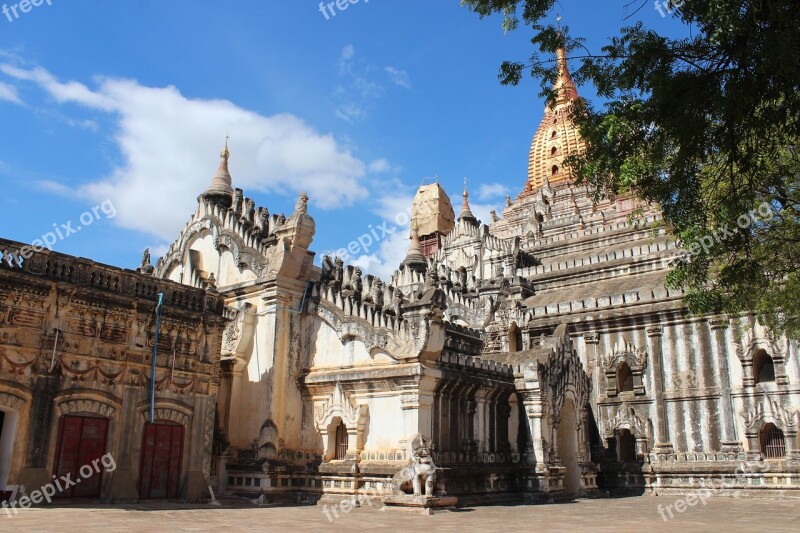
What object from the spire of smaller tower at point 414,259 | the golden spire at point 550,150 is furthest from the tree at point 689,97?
the golden spire at point 550,150

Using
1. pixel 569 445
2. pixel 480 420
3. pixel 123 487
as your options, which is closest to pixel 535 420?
pixel 480 420

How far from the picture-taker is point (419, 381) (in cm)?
2205

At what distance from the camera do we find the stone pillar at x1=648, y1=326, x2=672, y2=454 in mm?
32906

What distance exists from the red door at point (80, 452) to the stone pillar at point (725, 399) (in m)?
24.3

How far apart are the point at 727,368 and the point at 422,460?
58.5 ft

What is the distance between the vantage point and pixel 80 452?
19.2 meters

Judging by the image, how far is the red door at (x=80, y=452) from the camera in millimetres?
18938

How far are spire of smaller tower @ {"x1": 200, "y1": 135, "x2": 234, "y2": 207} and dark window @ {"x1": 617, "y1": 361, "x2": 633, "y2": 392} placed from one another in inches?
780

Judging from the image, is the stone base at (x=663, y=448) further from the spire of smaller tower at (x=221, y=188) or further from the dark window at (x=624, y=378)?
the spire of smaller tower at (x=221, y=188)

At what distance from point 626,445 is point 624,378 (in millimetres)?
3158

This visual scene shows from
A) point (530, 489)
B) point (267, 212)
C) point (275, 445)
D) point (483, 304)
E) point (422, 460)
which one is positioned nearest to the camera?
point (422, 460)

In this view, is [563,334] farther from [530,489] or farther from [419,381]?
[419,381]

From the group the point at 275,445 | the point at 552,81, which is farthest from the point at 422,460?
the point at 552,81

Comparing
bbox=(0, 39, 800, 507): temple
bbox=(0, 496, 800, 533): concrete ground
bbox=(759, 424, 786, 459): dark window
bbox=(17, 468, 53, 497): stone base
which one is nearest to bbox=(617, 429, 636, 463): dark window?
bbox=(0, 39, 800, 507): temple
